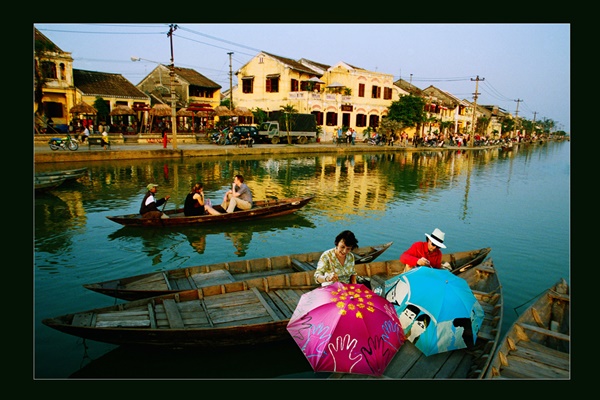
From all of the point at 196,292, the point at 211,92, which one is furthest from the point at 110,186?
the point at 211,92

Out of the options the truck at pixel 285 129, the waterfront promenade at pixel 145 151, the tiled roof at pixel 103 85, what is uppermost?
the tiled roof at pixel 103 85

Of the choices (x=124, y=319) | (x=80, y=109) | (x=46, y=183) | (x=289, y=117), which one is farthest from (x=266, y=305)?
(x=289, y=117)

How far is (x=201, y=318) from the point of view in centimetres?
544

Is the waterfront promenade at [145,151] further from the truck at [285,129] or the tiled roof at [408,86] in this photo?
the tiled roof at [408,86]

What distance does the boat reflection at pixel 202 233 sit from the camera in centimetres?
1021

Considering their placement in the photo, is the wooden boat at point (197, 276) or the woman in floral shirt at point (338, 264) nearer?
the woman in floral shirt at point (338, 264)

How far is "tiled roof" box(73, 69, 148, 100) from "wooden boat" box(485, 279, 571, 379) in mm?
33447

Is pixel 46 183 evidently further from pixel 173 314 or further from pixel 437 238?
pixel 437 238

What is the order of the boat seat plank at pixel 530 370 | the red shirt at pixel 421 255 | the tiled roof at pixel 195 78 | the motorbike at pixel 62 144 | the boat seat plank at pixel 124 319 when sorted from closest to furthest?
the boat seat plank at pixel 530 370 → the boat seat plank at pixel 124 319 → the red shirt at pixel 421 255 → the motorbike at pixel 62 144 → the tiled roof at pixel 195 78

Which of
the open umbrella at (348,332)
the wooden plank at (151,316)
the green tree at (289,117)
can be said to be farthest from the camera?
the green tree at (289,117)

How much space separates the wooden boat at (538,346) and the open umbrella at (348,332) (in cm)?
107

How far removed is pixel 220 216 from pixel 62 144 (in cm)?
1522

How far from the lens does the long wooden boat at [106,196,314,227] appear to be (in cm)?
1058

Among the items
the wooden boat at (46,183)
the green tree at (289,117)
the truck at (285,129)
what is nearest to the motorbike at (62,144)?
the wooden boat at (46,183)
